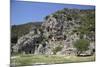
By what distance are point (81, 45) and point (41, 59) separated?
0.59 meters

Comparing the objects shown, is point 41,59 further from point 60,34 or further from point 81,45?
point 81,45

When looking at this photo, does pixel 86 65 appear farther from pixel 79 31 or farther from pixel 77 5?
pixel 77 5

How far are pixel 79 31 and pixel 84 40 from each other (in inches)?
5.5

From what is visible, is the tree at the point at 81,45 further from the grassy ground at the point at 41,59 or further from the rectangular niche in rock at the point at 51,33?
the grassy ground at the point at 41,59

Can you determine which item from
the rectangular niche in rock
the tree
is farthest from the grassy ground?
the tree

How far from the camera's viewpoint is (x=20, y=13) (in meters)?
2.44

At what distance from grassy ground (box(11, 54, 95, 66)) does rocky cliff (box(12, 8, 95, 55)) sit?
0.05 metres

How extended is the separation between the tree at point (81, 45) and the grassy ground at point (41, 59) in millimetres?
106

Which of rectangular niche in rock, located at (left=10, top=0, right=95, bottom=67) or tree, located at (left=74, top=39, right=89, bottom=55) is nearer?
rectangular niche in rock, located at (left=10, top=0, right=95, bottom=67)

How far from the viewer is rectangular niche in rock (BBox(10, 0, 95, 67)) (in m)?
2.43

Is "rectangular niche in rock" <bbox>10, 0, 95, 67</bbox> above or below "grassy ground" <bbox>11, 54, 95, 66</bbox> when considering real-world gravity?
above

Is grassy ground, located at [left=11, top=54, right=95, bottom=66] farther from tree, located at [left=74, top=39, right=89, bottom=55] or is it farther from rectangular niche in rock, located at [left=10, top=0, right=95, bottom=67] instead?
tree, located at [left=74, top=39, right=89, bottom=55]

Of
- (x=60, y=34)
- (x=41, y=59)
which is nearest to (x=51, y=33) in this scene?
(x=60, y=34)

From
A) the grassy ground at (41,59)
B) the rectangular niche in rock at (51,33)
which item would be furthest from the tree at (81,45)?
the grassy ground at (41,59)
